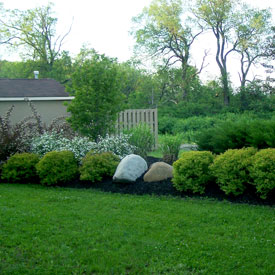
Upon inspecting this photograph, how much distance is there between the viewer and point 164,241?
4.09 meters

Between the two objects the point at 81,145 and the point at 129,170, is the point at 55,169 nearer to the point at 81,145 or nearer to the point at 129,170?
the point at 81,145

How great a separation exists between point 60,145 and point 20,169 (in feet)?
4.30

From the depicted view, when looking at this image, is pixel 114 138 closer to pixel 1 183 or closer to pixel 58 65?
pixel 1 183

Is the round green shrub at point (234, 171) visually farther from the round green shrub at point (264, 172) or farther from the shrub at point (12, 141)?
the shrub at point (12, 141)

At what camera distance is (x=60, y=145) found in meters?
8.91

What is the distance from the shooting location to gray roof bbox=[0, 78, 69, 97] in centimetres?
1405

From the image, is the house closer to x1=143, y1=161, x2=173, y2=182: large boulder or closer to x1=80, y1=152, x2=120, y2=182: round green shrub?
x1=80, y1=152, x2=120, y2=182: round green shrub

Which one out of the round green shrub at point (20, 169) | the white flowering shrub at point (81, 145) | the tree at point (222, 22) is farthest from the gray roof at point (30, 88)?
the tree at point (222, 22)

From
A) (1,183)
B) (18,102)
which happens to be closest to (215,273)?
(1,183)

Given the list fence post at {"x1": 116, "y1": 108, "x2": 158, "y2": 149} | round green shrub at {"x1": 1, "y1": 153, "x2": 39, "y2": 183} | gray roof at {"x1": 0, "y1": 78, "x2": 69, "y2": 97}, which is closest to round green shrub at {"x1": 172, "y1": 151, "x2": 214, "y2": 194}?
round green shrub at {"x1": 1, "y1": 153, "x2": 39, "y2": 183}

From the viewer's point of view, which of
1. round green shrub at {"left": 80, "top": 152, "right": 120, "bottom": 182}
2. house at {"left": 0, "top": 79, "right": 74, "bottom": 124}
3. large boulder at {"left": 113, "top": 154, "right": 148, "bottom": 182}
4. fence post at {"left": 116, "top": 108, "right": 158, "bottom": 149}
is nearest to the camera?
large boulder at {"left": 113, "top": 154, "right": 148, "bottom": 182}

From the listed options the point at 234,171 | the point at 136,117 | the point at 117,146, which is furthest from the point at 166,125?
the point at 234,171

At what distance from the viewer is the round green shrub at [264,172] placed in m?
5.52

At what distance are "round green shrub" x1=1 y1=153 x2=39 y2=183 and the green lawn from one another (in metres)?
1.79
